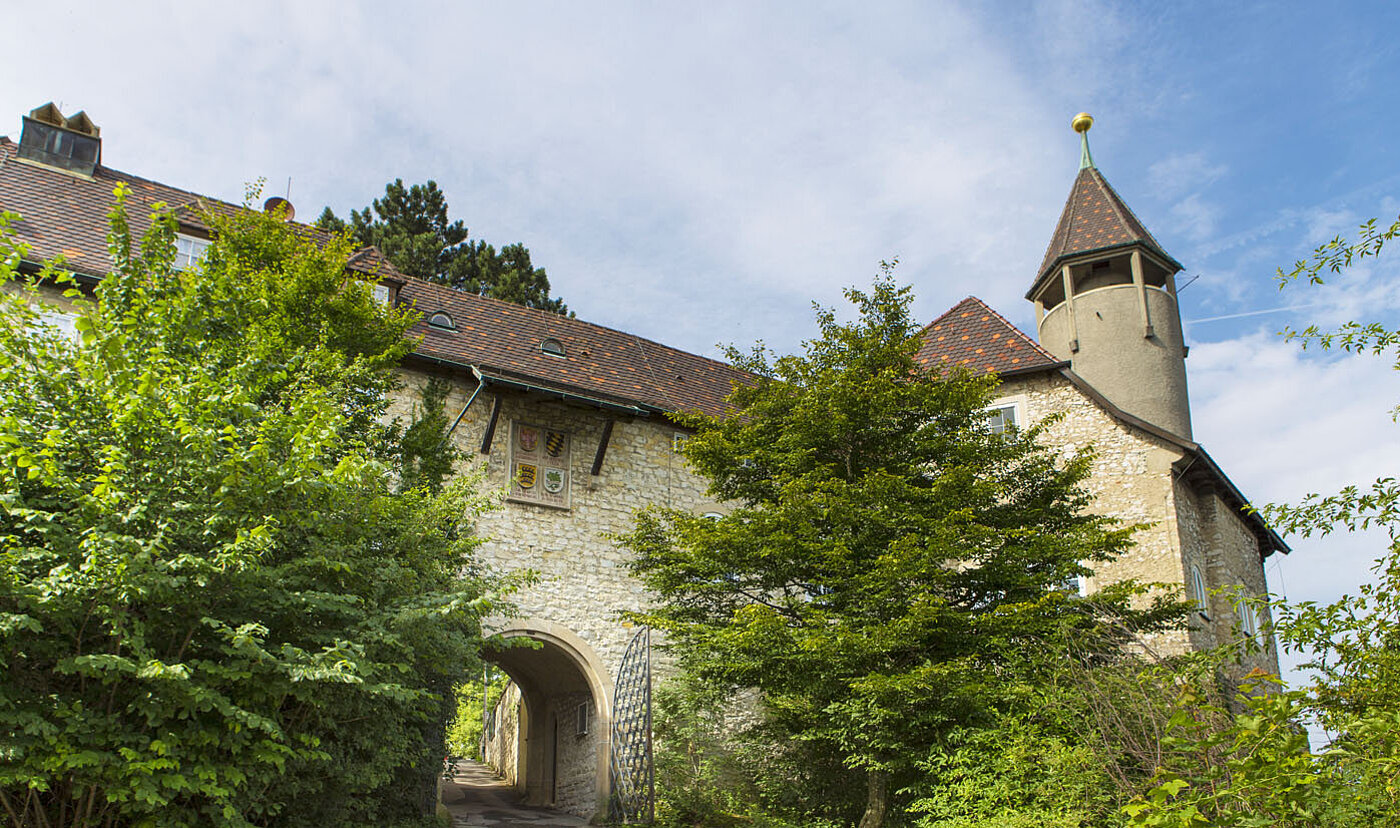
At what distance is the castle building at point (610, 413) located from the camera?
15.3 meters

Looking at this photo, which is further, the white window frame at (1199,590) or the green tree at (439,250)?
the green tree at (439,250)

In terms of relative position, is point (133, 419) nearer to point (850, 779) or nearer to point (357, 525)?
point (357, 525)

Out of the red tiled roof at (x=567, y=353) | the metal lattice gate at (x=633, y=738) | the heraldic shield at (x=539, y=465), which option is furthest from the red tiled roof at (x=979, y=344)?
the metal lattice gate at (x=633, y=738)

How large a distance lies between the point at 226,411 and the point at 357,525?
4.50 ft

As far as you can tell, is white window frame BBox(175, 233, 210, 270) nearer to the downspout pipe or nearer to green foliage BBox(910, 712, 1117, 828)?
the downspout pipe

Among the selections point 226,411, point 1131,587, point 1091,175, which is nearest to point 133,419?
point 226,411

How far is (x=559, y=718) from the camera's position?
1783 cm

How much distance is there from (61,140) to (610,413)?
9.30 meters

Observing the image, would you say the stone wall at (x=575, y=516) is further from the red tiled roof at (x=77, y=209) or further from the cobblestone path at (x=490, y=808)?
the red tiled roof at (x=77, y=209)

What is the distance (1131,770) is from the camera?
9828 mm

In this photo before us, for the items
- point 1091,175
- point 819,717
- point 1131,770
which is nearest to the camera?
point 1131,770

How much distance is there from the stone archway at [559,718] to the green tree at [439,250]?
13725 millimetres

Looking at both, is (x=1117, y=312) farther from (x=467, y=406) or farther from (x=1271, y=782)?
(x=1271, y=782)

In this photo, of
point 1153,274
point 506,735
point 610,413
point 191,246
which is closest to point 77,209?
point 191,246
